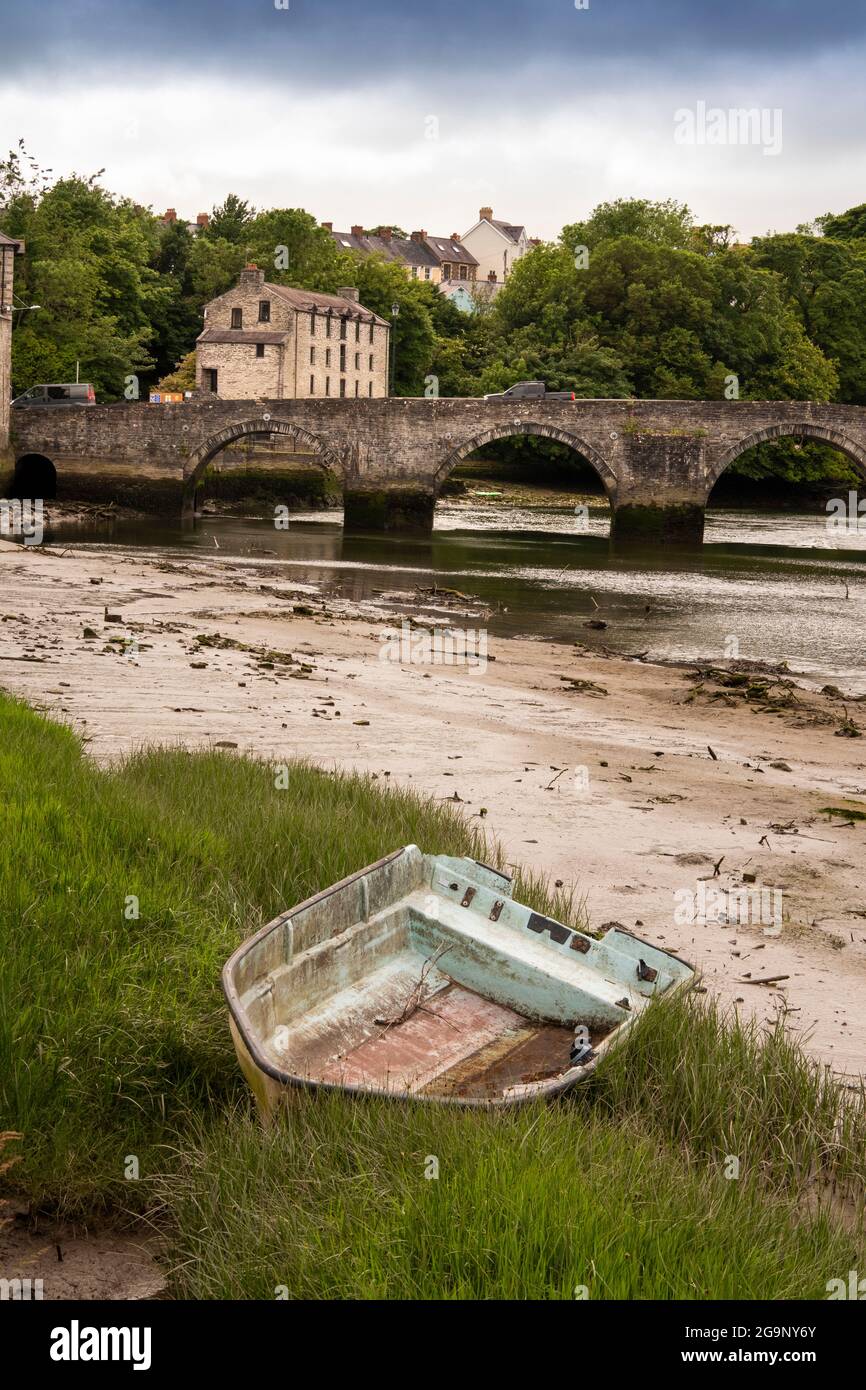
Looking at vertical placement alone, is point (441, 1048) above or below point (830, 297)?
below

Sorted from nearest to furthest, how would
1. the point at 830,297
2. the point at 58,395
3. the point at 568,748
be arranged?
the point at 568,748 → the point at 58,395 → the point at 830,297

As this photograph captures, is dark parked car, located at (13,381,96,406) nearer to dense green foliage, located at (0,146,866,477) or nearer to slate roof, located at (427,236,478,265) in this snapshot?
dense green foliage, located at (0,146,866,477)

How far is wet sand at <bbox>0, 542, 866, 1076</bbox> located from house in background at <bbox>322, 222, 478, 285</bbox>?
85.8 metres

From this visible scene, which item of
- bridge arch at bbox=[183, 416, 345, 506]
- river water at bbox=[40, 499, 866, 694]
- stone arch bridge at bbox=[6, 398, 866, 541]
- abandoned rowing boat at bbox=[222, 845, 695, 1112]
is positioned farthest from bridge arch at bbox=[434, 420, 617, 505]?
abandoned rowing boat at bbox=[222, 845, 695, 1112]

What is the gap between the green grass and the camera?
11.7ft

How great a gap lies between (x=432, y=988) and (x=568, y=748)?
6.01 meters

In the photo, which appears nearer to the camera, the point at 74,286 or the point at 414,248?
the point at 74,286

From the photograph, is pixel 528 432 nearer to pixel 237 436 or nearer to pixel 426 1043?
pixel 237 436

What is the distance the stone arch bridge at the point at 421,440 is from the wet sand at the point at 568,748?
20677 mm

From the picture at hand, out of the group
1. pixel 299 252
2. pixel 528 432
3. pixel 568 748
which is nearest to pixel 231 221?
pixel 299 252

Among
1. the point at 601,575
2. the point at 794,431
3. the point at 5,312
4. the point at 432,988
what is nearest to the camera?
the point at 432,988

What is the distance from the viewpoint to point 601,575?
30.1 metres

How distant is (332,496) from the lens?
50.0m

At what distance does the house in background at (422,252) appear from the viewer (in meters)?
99.6
